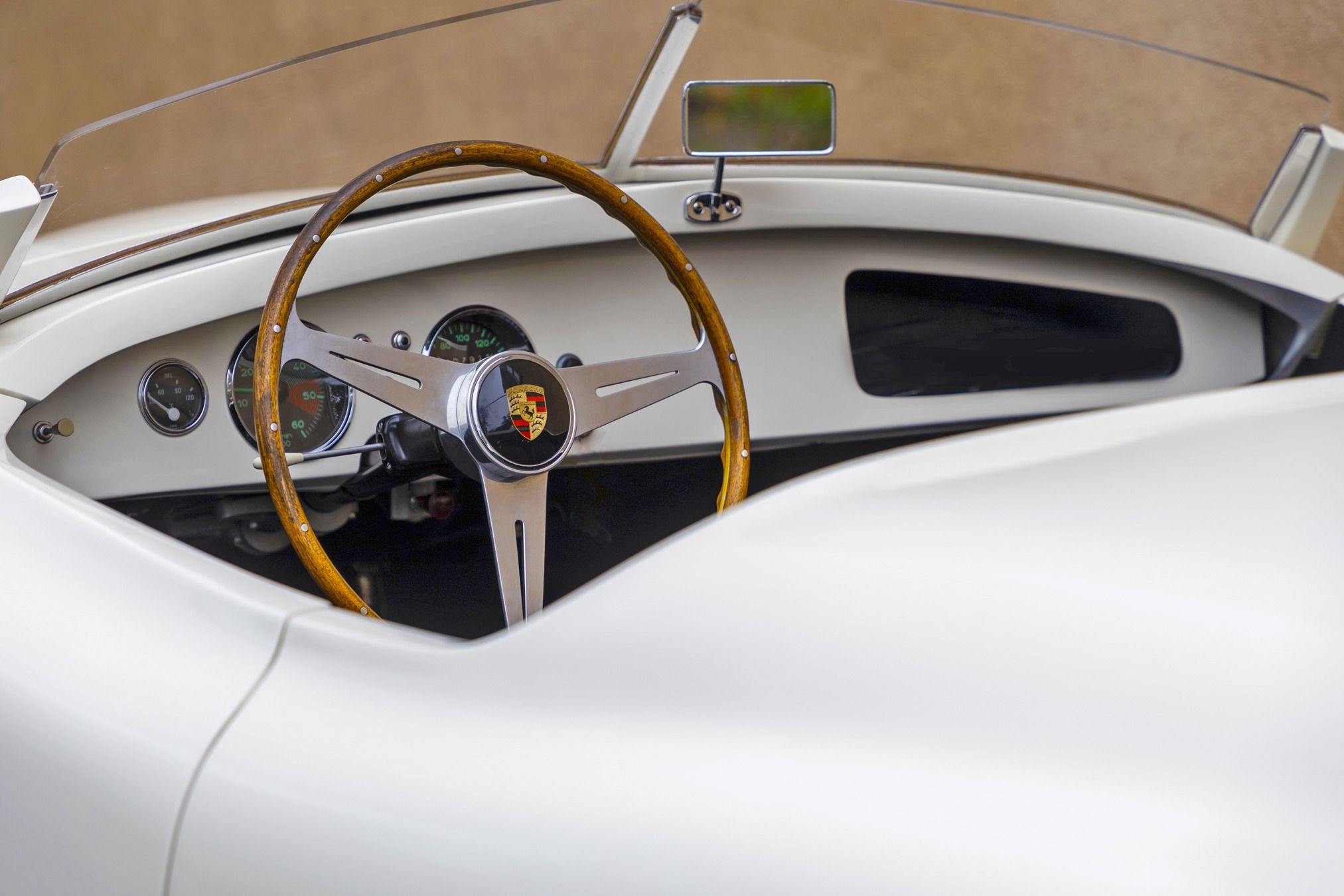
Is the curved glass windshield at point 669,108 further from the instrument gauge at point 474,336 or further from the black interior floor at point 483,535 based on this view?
the black interior floor at point 483,535

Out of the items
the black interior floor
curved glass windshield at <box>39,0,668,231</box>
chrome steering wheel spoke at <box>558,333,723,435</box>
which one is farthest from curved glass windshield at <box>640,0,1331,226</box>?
the black interior floor

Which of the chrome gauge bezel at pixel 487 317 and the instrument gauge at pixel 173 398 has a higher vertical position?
the chrome gauge bezel at pixel 487 317

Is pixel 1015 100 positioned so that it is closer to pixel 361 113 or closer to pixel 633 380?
pixel 633 380

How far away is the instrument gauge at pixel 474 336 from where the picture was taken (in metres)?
1.47

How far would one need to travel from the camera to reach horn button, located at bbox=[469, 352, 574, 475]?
1.19 m

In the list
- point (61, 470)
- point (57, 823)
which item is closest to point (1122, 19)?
point (61, 470)

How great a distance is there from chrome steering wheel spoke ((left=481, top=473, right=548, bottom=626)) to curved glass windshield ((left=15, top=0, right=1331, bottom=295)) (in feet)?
1.36

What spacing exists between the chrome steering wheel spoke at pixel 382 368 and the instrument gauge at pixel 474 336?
0.78 ft

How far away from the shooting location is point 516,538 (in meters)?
1.22

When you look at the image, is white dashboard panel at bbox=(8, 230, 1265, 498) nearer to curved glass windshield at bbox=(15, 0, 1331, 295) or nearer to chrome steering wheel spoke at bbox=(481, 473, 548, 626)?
curved glass windshield at bbox=(15, 0, 1331, 295)

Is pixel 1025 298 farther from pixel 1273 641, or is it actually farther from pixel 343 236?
pixel 1273 641

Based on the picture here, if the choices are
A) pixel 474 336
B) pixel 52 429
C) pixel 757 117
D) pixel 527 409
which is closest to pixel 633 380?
pixel 527 409

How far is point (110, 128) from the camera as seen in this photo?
48.8 inches

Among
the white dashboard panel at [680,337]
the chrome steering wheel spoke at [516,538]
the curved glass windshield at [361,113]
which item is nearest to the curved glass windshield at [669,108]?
the curved glass windshield at [361,113]
